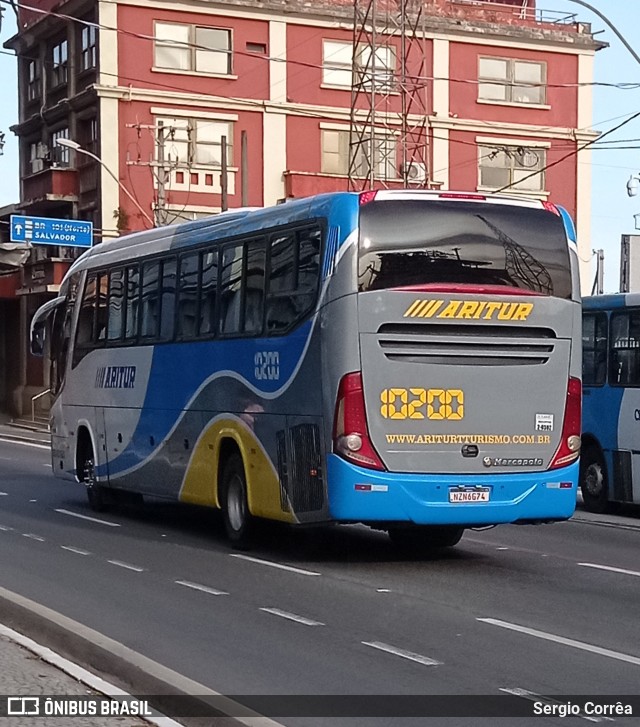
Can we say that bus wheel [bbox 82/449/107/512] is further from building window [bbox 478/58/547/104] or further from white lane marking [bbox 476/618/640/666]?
building window [bbox 478/58/547/104]

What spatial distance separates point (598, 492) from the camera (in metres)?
21.1

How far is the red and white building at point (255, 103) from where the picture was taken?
47625 millimetres

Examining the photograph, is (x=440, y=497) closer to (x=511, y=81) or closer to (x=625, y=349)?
(x=625, y=349)

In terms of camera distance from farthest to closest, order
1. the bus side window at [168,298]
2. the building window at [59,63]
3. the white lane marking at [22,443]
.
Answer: the building window at [59,63]
the white lane marking at [22,443]
the bus side window at [168,298]

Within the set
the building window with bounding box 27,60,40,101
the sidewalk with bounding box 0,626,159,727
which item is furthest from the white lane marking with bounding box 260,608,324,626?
the building window with bounding box 27,60,40,101

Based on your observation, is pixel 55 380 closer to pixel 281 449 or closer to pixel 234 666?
pixel 281 449

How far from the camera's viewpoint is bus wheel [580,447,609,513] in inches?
829

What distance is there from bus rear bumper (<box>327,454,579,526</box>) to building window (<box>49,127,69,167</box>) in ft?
127

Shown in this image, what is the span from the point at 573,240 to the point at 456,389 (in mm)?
2042

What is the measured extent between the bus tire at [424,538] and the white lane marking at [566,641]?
5.06 m

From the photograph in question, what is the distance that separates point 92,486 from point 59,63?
110ft

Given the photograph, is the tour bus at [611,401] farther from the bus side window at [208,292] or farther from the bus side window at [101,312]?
the bus side window at [101,312]

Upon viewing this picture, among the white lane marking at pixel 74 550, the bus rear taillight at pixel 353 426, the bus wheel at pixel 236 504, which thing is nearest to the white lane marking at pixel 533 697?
the bus rear taillight at pixel 353 426

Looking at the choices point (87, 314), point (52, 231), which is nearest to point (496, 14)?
point (52, 231)
